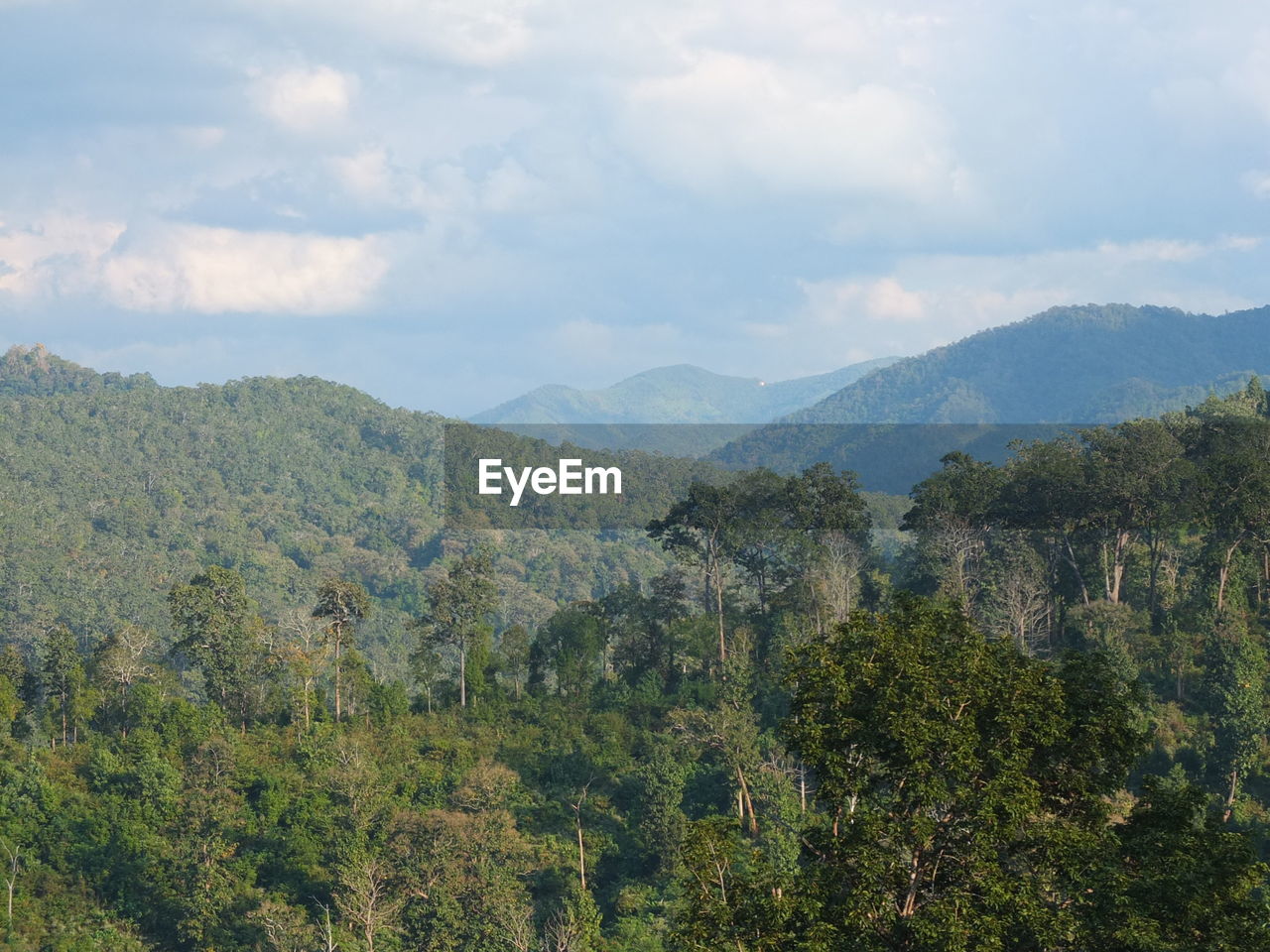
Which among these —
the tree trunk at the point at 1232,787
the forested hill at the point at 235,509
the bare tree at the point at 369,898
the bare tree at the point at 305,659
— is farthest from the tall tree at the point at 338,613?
the forested hill at the point at 235,509

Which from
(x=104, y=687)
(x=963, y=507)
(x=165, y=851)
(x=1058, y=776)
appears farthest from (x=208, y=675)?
(x=1058, y=776)

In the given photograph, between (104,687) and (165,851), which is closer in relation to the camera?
(165,851)

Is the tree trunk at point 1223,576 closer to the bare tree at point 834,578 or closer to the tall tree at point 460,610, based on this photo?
the bare tree at point 834,578

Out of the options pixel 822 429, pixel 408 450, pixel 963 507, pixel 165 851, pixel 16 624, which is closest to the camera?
pixel 165 851

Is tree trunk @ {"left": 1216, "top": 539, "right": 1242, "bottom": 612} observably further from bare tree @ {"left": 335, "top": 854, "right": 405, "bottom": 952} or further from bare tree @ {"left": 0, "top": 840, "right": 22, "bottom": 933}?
bare tree @ {"left": 0, "top": 840, "right": 22, "bottom": 933}

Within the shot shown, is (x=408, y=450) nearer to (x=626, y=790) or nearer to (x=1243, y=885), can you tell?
(x=626, y=790)

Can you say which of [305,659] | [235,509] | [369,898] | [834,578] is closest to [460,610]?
[305,659]

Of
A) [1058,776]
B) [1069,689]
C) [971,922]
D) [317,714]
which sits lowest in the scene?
[317,714]

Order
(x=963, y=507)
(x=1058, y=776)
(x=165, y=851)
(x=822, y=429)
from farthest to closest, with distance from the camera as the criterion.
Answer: (x=822, y=429) → (x=963, y=507) → (x=165, y=851) → (x=1058, y=776)

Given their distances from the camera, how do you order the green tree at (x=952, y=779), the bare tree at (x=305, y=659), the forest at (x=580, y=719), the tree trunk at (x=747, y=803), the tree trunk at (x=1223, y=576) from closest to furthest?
the green tree at (x=952, y=779), the forest at (x=580, y=719), the tree trunk at (x=747, y=803), the tree trunk at (x=1223, y=576), the bare tree at (x=305, y=659)
